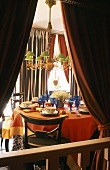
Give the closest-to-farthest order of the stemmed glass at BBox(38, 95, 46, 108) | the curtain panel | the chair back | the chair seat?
the chair back → the chair seat → the stemmed glass at BBox(38, 95, 46, 108) → the curtain panel

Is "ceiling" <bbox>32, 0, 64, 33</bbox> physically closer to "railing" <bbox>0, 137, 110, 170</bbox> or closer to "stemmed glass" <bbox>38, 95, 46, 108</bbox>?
"stemmed glass" <bbox>38, 95, 46, 108</bbox>

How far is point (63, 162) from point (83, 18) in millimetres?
1714

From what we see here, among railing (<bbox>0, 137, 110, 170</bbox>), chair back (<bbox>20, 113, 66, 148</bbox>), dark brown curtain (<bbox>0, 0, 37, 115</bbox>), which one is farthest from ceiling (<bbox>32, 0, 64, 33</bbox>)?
railing (<bbox>0, 137, 110, 170</bbox>)

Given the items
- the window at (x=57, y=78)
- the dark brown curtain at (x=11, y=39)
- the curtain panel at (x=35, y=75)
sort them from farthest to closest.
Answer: the window at (x=57, y=78)
the curtain panel at (x=35, y=75)
the dark brown curtain at (x=11, y=39)

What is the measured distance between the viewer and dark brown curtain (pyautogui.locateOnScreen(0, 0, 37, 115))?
1783 millimetres

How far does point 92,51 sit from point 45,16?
9.58ft

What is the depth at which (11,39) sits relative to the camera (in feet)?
6.01

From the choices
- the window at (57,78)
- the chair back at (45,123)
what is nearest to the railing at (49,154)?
the chair back at (45,123)

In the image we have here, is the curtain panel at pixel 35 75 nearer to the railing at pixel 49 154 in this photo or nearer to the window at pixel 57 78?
the window at pixel 57 78

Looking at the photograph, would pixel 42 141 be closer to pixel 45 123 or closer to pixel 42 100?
pixel 45 123

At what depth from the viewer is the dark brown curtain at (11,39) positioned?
178 centimetres

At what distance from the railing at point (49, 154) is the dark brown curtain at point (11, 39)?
1.49 feet

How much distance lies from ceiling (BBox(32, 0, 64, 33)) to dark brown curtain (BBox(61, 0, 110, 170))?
181cm

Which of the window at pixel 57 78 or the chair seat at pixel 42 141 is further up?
the window at pixel 57 78
